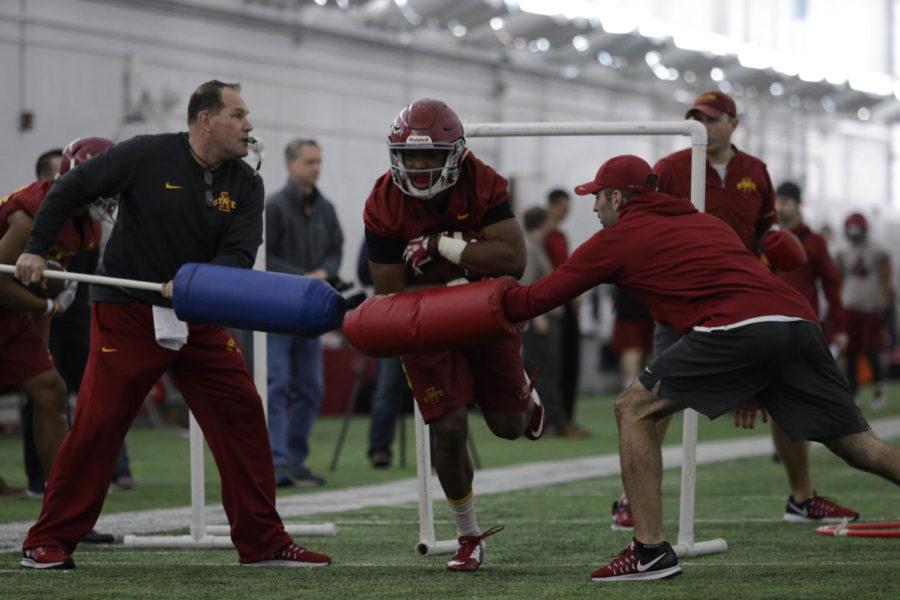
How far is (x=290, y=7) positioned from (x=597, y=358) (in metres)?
7.35

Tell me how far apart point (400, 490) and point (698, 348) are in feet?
14.5

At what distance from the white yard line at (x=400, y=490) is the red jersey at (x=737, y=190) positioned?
2726 millimetres

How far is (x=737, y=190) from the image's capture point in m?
7.84

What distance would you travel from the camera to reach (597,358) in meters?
22.8

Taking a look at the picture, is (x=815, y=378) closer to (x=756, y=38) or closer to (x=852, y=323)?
(x=852, y=323)

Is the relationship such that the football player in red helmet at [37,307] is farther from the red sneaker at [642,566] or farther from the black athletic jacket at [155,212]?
the red sneaker at [642,566]

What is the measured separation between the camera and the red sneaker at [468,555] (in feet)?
21.1

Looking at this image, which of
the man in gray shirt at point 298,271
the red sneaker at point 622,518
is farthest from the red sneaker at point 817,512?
the man in gray shirt at point 298,271

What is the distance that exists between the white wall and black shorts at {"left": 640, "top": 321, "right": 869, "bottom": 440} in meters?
6.42

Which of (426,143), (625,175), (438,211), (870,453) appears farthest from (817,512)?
(426,143)

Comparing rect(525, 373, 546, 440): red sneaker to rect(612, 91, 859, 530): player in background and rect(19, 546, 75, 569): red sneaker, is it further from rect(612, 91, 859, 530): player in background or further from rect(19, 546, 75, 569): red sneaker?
rect(19, 546, 75, 569): red sneaker

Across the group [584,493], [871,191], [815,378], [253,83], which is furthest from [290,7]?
[871,191]

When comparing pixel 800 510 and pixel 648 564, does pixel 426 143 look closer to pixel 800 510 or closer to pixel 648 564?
pixel 648 564

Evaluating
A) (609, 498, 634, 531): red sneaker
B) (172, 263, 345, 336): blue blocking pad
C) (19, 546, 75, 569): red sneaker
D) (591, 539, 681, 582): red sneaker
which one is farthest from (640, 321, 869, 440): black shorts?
(19, 546, 75, 569): red sneaker
